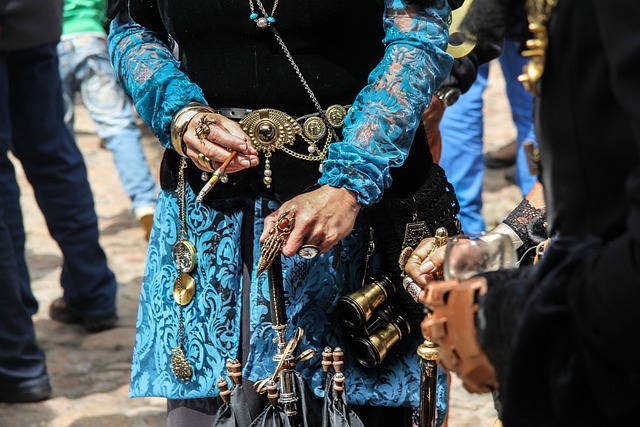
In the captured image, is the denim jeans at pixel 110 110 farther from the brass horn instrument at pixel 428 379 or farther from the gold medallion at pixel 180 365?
the brass horn instrument at pixel 428 379

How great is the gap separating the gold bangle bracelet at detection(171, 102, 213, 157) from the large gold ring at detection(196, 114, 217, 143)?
41 mm

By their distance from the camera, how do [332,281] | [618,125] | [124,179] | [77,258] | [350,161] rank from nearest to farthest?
1. [618,125]
2. [350,161]
3. [332,281]
4. [77,258]
5. [124,179]

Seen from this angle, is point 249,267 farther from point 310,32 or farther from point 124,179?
point 124,179

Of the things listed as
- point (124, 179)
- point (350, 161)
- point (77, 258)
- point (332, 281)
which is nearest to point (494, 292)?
point (350, 161)

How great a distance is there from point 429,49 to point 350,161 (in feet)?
1.06

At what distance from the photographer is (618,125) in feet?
4.41

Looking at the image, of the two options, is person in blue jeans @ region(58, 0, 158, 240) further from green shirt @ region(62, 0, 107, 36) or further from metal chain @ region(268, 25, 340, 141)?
metal chain @ region(268, 25, 340, 141)

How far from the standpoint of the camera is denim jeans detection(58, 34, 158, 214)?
19.3 ft

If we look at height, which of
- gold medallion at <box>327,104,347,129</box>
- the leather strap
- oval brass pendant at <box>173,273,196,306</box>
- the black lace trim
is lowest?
oval brass pendant at <box>173,273,196,306</box>

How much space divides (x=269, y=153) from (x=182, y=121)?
21 centimetres

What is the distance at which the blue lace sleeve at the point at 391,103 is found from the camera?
2.19 m

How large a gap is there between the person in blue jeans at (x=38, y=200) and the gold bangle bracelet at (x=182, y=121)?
2.16 meters

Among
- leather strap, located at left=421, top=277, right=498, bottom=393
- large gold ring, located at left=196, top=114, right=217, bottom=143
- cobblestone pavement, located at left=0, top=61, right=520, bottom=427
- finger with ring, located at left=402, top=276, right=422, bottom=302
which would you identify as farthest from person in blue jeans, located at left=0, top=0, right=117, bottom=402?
leather strap, located at left=421, top=277, right=498, bottom=393

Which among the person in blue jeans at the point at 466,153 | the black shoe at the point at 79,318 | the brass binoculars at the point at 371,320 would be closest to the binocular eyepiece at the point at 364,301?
the brass binoculars at the point at 371,320
